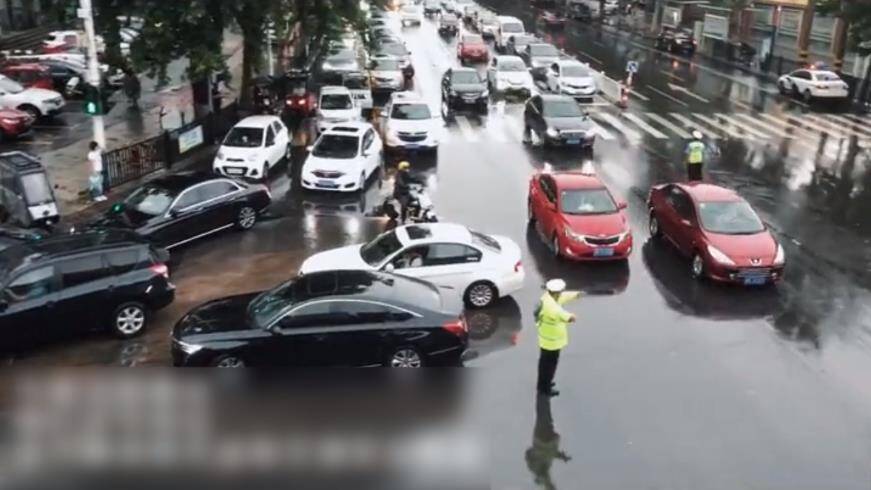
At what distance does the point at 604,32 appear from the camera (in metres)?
67.2

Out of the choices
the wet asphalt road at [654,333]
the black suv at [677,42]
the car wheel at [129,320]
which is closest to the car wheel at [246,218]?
the wet asphalt road at [654,333]

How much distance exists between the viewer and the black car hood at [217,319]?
11586mm

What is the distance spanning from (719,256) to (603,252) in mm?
2242

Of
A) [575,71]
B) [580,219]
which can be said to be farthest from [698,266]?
[575,71]

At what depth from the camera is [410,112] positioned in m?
26.5

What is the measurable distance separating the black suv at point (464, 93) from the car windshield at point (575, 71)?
463 cm

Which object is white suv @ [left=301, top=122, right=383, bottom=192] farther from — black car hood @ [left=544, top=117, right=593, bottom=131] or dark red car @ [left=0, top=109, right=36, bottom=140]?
dark red car @ [left=0, top=109, right=36, bottom=140]

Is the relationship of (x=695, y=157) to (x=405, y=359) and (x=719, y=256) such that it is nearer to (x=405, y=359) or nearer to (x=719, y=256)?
(x=719, y=256)

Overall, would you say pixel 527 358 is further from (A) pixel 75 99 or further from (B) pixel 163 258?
(A) pixel 75 99

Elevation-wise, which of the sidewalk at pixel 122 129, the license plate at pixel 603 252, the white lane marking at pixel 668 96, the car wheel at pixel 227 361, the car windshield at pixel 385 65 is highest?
the car windshield at pixel 385 65

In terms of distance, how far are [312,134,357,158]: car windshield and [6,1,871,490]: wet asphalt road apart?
1.26 meters

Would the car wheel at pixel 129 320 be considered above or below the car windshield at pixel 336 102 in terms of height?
below

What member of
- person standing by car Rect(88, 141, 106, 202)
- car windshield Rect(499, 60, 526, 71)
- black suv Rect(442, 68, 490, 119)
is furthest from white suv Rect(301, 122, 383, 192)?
car windshield Rect(499, 60, 526, 71)

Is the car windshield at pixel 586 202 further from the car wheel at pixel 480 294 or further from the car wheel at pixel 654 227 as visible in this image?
the car wheel at pixel 480 294
